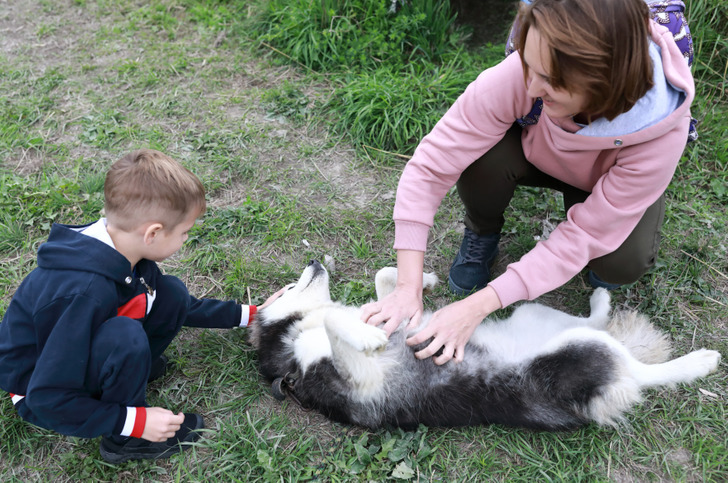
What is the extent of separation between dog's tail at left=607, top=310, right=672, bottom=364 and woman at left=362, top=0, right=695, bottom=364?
0.74 ft

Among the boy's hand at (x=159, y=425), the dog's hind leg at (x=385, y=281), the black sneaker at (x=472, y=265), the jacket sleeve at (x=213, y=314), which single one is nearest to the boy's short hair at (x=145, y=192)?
the jacket sleeve at (x=213, y=314)

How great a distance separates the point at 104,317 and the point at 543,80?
1711 millimetres

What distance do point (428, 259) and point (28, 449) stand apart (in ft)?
7.05

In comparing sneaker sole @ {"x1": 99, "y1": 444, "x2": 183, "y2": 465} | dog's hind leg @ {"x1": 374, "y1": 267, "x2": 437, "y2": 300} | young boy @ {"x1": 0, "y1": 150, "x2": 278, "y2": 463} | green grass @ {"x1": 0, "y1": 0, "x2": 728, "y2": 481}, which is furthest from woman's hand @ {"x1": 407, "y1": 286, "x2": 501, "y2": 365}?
sneaker sole @ {"x1": 99, "y1": 444, "x2": 183, "y2": 465}

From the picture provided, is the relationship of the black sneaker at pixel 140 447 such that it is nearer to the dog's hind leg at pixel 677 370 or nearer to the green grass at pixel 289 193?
the green grass at pixel 289 193

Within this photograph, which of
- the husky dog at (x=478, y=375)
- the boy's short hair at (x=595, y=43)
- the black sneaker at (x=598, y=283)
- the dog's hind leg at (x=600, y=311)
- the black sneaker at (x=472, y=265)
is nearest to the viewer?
the boy's short hair at (x=595, y=43)

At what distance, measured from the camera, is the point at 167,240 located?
1934 mm

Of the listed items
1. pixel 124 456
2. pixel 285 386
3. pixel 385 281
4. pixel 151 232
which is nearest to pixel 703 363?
pixel 385 281

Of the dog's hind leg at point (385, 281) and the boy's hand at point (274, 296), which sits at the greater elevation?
the dog's hind leg at point (385, 281)

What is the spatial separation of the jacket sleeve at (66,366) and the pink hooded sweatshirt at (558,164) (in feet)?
4.03

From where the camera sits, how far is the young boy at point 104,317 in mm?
1690

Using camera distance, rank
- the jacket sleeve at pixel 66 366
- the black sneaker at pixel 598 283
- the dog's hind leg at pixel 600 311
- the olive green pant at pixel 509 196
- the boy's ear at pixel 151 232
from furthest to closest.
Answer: the black sneaker at pixel 598 283 → the dog's hind leg at pixel 600 311 → the olive green pant at pixel 509 196 → the boy's ear at pixel 151 232 → the jacket sleeve at pixel 66 366

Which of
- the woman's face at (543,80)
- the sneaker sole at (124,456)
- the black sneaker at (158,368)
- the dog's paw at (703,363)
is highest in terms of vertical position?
the woman's face at (543,80)

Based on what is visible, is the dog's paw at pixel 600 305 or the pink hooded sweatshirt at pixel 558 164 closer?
the pink hooded sweatshirt at pixel 558 164
